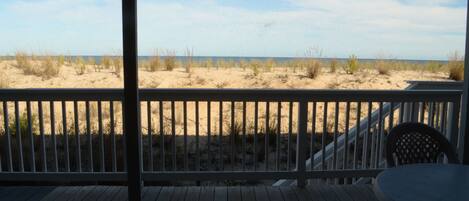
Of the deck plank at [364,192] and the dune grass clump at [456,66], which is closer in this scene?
the deck plank at [364,192]

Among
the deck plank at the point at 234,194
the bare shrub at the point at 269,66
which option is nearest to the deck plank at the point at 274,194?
the deck plank at the point at 234,194

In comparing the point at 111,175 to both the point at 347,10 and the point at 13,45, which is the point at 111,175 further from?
the point at 347,10

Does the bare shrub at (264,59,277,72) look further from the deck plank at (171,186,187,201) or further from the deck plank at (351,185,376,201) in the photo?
the deck plank at (171,186,187,201)

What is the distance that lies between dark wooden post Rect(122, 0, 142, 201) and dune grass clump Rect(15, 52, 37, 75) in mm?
10079

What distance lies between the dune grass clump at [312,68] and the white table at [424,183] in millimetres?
9376

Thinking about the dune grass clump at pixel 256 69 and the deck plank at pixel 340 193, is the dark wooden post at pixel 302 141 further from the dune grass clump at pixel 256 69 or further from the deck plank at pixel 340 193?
the dune grass clump at pixel 256 69

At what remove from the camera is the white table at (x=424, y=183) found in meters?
1.46

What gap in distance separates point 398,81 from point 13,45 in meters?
10.8

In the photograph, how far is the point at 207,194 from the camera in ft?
10.7

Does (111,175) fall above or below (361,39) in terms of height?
below

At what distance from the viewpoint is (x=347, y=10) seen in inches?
611

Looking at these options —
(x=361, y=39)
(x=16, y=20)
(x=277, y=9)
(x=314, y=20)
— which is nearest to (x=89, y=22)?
(x=16, y=20)

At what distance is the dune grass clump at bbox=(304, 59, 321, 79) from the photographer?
1109 cm

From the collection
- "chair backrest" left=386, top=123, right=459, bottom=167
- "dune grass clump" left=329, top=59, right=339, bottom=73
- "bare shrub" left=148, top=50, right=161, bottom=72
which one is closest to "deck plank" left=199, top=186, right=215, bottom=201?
"chair backrest" left=386, top=123, right=459, bottom=167
